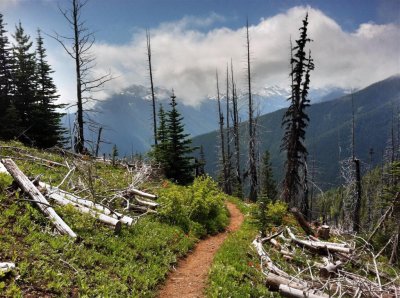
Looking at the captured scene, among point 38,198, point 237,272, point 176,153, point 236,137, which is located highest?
point 236,137

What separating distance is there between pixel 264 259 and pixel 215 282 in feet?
9.85

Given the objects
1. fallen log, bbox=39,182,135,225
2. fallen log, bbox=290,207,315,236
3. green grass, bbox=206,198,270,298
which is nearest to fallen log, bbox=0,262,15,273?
fallen log, bbox=39,182,135,225

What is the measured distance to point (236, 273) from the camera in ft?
32.7

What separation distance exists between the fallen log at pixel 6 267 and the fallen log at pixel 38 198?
94.3 inches

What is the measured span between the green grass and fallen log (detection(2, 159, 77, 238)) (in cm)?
419

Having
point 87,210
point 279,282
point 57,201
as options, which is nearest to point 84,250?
point 87,210

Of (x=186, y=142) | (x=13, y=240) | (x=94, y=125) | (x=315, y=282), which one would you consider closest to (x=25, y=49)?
(x=94, y=125)

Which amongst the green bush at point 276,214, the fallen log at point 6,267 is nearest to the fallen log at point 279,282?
the fallen log at point 6,267

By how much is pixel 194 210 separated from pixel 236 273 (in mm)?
6339

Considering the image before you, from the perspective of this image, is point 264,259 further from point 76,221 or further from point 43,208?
point 43,208

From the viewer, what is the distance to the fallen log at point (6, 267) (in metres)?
6.21

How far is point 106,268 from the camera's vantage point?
852cm

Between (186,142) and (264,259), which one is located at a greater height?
(186,142)

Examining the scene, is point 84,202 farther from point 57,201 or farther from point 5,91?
point 5,91
